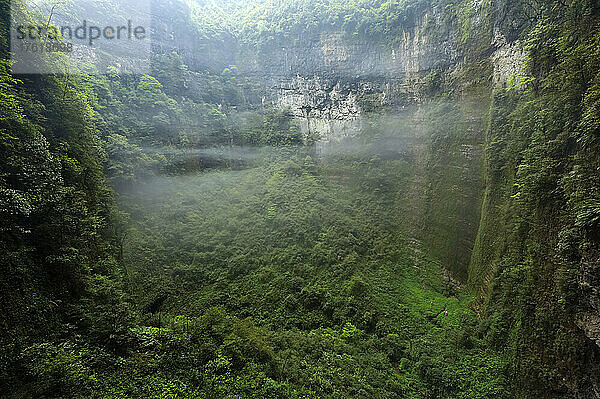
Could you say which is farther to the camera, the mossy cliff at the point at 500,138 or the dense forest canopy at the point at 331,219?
the dense forest canopy at the point at 331,219

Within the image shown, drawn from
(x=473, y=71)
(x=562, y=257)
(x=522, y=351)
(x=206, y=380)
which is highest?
(x=473, y=71)

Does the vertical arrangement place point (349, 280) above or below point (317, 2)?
below

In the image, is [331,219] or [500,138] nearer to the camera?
[500,138]

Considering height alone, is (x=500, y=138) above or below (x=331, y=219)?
above

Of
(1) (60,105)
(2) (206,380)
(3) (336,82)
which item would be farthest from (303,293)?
A: (3) (336,82)

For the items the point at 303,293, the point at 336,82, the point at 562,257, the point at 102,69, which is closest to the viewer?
the point at 562,257

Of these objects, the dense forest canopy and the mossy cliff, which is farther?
the dense forest canopy

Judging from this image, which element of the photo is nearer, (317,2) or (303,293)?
(303,293)

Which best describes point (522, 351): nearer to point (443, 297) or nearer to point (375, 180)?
point (443, 297)
